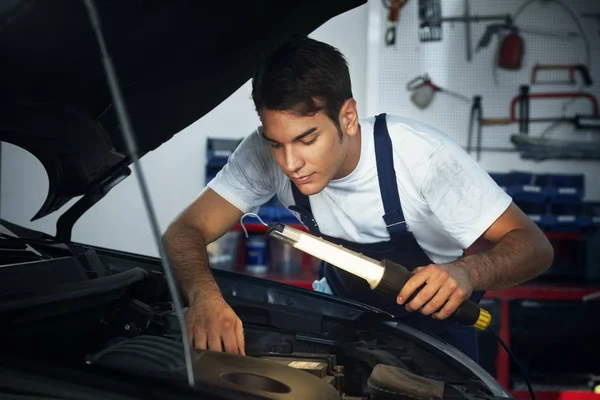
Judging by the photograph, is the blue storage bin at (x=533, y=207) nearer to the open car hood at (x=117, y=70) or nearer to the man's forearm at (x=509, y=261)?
the man's forearm at (x=509, y=261)

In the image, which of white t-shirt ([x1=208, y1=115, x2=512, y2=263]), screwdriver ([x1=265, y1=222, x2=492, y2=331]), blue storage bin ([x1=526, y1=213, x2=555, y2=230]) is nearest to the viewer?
screwdriver ([x1=265, y1=222, x2=492, y2=331])

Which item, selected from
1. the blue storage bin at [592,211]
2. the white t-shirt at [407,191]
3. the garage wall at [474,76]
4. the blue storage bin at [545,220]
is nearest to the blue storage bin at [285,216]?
the garage wall at [474,76]

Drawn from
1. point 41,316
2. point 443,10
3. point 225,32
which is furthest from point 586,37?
point 41,316

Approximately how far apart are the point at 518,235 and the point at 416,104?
246cm

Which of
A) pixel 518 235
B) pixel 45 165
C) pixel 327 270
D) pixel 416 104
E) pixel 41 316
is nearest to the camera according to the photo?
pixel 41 316

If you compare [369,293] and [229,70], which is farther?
[369,293]

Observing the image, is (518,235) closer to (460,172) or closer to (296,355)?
(460,172)

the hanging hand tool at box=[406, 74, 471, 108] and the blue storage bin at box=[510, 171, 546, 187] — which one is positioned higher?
the hanging hand tool at box=[406, 74, 471, 108]

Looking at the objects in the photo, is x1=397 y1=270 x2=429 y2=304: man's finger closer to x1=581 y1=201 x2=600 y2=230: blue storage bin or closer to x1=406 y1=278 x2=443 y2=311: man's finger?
x1=406 y1=278 x2=443 y2=311: man's finger

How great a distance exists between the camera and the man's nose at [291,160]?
1379 millimetres

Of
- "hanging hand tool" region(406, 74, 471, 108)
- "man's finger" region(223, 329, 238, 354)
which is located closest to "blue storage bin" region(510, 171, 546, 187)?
"hanging hand tool" region(406, 74, 471, 108)

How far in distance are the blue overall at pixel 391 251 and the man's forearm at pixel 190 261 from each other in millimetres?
280

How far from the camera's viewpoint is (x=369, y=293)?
1.66 metres

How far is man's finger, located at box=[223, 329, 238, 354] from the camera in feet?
3.87
